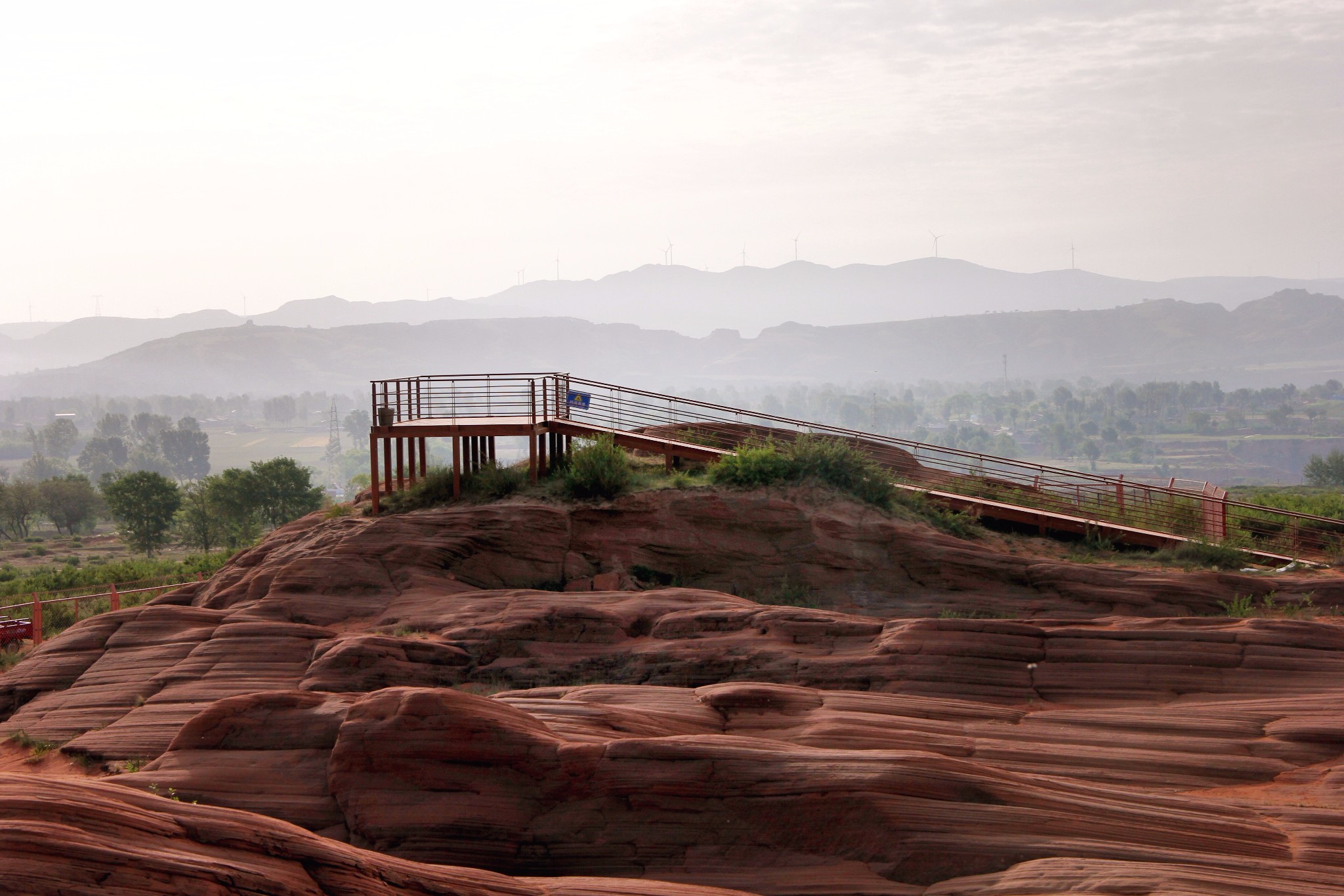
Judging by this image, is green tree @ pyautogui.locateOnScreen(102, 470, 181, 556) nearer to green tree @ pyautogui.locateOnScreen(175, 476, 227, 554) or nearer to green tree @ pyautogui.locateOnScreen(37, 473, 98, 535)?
green tree @ pyautogui.locateOnScreen(175, 476, 227, 554)

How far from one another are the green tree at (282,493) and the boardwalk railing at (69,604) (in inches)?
827

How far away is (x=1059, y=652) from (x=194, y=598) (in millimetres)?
19190

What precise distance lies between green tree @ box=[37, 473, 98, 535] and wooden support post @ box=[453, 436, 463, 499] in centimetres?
8840

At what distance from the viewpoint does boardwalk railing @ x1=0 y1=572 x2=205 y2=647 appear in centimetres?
2616

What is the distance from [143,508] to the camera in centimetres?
6744

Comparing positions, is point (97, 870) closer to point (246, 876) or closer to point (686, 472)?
point (246, 876)

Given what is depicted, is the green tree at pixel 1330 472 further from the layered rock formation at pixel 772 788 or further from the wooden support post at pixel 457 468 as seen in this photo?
the layered rock formation at pixel 772 788

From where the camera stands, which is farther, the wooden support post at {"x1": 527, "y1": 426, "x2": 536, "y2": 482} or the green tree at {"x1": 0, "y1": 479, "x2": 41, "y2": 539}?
the green tree at {"x1": 0, "y1": 479, "x2": 41, "y2": 539}

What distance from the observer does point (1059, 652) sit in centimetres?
1545

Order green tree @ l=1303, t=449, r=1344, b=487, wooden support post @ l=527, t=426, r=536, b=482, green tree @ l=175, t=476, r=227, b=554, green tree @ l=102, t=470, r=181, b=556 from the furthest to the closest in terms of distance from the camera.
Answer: green tree @ l=1303, t=449, r=1344, b=487, green tree @ l=102, t=470, r=181, b=556, green tree @ l=175, t=476, r=227, b=554, wooden support post @ l=527, t=426, r=536, b=482

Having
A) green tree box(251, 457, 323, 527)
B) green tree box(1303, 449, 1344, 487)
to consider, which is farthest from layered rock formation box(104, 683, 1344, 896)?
green tree box(1303, 449, 1344, 487)

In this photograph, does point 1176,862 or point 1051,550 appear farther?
point 1051,550

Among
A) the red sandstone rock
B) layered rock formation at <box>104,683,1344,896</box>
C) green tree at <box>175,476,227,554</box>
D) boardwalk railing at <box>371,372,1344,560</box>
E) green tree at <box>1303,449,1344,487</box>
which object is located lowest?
green tree at <box>1303,449,1344,487</box>

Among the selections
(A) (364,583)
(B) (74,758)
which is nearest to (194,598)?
(A) (364,583)
